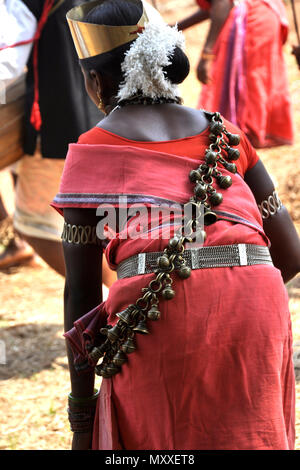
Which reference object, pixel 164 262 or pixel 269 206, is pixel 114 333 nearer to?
pixel 164 262

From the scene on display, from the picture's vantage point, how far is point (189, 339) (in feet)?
5.65

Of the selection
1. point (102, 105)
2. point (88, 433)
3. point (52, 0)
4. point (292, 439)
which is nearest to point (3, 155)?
point (52, 0)

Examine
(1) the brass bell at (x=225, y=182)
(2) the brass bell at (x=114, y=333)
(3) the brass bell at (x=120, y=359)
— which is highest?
(1) the brass bell at (x=225, y=182)

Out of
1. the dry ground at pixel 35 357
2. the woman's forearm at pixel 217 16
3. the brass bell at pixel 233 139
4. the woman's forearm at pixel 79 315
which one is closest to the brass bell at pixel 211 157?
the brass bell at pixel 233 139

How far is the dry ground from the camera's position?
3230 millimetres

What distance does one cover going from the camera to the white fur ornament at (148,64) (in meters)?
1.88

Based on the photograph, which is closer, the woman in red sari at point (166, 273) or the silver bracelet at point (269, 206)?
the woman in red sari at point (166, 273)

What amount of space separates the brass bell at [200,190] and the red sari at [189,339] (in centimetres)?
4

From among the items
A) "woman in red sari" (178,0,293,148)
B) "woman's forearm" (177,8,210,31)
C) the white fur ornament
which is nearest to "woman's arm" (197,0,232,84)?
"woman in red sari" (178,0,293,148)

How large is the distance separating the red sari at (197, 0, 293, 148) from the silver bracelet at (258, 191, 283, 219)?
2658 mm

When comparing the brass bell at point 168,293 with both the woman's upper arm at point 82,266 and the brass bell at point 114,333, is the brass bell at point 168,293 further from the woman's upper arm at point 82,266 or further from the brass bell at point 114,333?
the woman's upper arm at point 82,266

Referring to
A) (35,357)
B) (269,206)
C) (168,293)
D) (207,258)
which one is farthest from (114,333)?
(35,357)

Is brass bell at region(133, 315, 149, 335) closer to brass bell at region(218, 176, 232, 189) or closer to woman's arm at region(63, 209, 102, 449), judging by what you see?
woman's arm at region(63, 209, 102, 449)

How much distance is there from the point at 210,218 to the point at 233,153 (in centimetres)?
23
